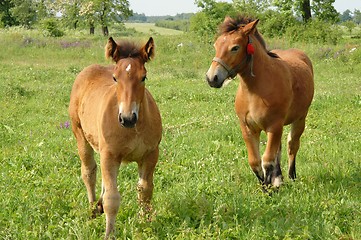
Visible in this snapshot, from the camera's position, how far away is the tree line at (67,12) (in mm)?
50812

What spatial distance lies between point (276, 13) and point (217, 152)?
31.3m

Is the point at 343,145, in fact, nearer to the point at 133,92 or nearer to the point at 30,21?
the point at 133,92

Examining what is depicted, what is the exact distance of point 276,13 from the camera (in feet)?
119

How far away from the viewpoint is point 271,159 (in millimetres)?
5789

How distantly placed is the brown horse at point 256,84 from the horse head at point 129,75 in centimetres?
123

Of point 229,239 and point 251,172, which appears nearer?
point 229,239

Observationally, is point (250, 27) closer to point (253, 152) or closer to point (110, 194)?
point (253, 152)

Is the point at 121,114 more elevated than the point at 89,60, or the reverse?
the point at 121,114

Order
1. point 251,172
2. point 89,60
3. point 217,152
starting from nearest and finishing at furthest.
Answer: point 251,172, point 217,152, point 89,60

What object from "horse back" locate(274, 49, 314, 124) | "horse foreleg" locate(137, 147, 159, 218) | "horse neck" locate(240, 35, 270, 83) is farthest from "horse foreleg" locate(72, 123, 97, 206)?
"horse back" locate(274, 49, 314, 124)

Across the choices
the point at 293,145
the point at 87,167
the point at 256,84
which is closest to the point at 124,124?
the point at 87,167

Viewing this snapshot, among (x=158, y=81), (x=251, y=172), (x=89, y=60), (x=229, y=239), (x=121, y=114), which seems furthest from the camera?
(x=89, y=60)

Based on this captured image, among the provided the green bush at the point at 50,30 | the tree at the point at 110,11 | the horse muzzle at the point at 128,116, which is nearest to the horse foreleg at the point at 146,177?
the horse muzzle at the point at 128,116

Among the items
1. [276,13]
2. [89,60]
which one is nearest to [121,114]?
[89,60]
